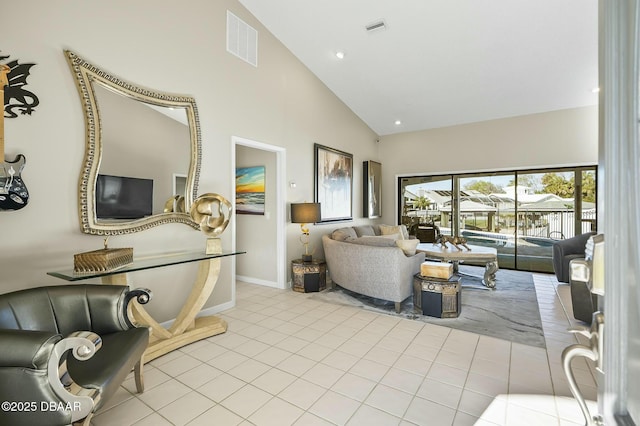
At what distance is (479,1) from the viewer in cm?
353

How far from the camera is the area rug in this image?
324cm

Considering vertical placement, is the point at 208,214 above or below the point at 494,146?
below

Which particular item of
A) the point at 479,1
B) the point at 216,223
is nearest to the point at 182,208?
the point at 216,223

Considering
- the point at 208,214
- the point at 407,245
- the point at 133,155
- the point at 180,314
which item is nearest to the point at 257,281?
the point at 180,314

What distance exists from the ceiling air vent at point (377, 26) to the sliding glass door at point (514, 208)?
405cm

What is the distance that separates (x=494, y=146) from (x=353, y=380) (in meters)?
6.02

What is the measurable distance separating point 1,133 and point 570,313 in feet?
19.4

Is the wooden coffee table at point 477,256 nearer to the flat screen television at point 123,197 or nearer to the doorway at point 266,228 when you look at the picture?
the doorway at point 266,228

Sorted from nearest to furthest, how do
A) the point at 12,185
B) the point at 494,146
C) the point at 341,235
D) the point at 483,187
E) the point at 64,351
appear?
the point at 64,351 → the point at 12,185 → the point at 341,235 → the point at 494,146 → the point at 483,187

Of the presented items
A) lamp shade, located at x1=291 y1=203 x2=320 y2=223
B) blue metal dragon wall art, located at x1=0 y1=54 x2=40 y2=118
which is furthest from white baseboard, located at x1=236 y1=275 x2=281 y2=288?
blue metal dragon wall art, located at x1=0 y1=54 x2=40 y2=118

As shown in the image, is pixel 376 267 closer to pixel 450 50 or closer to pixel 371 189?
pixel 450 50

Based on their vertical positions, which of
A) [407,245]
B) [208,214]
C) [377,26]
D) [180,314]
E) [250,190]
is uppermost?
[377,26]

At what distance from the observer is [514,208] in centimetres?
639

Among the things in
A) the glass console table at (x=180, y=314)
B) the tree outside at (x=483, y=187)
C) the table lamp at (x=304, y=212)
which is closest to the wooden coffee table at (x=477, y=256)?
the table lamp at (x=304, y=212)
